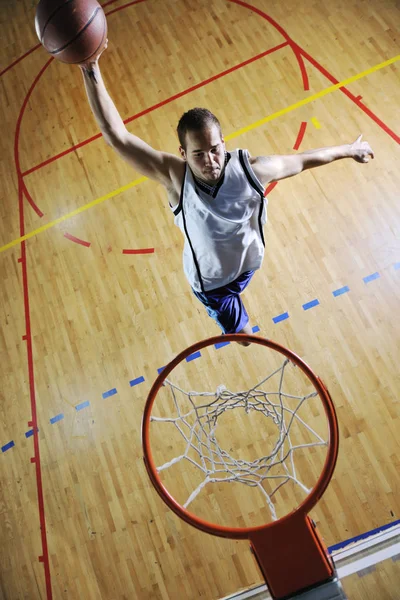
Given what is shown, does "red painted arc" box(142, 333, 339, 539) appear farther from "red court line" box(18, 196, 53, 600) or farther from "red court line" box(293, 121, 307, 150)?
"red court line" box(293, 121, 307, 150)

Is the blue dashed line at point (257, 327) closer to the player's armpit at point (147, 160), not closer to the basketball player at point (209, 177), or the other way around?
the basketball player at point (209, 177)

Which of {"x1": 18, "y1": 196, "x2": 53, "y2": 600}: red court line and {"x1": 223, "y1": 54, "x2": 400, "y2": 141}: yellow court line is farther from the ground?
{"x1": 223, "y1": 54, "x2": 400, "y2": 141}: yellow court line

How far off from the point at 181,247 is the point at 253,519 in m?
2.16

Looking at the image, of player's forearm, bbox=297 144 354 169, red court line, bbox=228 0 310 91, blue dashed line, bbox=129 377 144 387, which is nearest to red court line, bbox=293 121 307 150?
red court line, bbox=228 0 310 91

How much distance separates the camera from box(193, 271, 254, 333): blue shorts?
308 cm

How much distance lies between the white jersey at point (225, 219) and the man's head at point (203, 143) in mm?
78

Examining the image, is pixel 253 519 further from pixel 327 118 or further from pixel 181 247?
pixel 327 118

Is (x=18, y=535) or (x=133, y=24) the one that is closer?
(x=18, y=535)

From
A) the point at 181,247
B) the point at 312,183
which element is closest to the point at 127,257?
the point at 181,247

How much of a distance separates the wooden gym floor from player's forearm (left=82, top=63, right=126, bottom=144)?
77.3 inches

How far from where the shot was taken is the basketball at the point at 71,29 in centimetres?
259

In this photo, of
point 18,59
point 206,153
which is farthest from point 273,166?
point 18,59

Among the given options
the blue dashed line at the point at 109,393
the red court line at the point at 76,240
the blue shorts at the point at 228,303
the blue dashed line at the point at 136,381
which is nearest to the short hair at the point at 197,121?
the blue shorts at the point at 228,303

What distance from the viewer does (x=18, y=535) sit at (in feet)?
12.8
